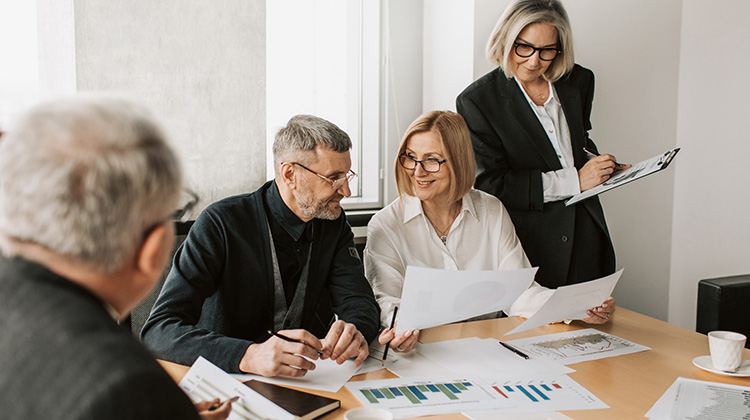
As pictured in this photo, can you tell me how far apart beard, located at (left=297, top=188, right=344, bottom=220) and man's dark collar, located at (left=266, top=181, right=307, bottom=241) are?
36 mm

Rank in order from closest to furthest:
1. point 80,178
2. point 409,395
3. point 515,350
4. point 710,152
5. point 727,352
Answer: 1. point 80,178
2. point 409,395
3. point 727,352
4. point 515,350
5. point 710,152

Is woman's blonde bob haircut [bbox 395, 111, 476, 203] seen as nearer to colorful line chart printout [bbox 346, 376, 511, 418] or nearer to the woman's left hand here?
the woman's left hand

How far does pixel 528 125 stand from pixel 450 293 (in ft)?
3.75

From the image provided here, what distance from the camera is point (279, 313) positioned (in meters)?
1.83

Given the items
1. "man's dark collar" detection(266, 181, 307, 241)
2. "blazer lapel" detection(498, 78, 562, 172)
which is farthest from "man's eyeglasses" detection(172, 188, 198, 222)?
"blazer lapel" detection(498, 78, 562, 172)

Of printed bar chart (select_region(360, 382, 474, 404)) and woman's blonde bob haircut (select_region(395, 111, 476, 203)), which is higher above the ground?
woman's blonde bob haircut (select_region(395, 111, 476, 203))

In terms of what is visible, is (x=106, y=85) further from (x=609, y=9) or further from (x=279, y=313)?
(x=609, y=9)

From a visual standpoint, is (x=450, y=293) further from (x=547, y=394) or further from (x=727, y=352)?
(x=727, y=352)

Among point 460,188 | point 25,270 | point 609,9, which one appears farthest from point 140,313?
point 609,9

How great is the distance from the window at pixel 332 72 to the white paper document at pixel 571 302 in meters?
1.54

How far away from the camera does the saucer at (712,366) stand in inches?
58.2

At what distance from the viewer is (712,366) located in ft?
4.96

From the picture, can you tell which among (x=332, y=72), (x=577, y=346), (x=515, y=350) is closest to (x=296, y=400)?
(x=515, y=350)

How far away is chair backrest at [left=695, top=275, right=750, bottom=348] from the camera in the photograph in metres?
2.40
